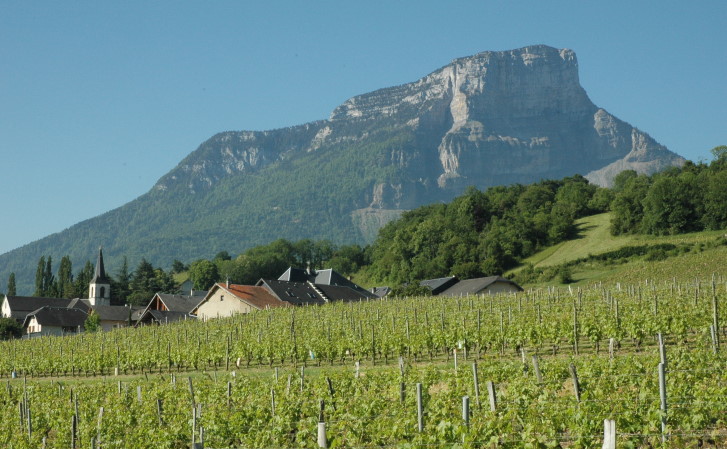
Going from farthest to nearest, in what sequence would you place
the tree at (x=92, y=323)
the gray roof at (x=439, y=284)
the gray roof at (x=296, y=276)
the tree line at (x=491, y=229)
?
the gray roof at (x=296, y=276) < the tree line at (x=491, y=229) < the tree at (x=92, y=323) < the gray roof at (x=439, y=284)

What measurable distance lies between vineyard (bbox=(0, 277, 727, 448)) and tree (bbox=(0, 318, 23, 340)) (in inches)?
1844

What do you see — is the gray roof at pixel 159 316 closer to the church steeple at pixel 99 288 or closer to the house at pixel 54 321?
the house at pixel 54 321

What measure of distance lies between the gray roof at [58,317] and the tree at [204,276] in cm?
3958

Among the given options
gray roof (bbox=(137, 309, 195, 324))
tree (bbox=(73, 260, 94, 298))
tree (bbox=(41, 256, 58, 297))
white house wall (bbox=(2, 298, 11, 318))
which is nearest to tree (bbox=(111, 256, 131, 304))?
tree (bbox=(73, 260, 94, 298))

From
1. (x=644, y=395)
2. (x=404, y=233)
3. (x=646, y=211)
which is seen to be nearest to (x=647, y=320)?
(x=644, y=395)

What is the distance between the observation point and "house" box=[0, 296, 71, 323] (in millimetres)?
92438

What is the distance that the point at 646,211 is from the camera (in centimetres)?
7719

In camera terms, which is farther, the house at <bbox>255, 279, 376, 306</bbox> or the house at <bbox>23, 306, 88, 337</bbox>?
the house at <bbox>23, 306, 88, 337</bbox>

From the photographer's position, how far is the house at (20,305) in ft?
303

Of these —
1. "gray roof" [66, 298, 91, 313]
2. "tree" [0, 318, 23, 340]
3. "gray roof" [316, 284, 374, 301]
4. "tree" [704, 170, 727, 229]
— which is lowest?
"tree" [0, 318, 23, 340]

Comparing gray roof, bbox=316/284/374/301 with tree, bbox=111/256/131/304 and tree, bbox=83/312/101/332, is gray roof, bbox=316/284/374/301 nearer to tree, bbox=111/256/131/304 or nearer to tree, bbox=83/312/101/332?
tree, bbox=83/312/101/332

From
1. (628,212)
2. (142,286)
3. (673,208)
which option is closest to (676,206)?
(673,208)

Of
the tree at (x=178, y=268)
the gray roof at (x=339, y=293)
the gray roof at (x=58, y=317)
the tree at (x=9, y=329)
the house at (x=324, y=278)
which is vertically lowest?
the tree at (x=9, y=329)

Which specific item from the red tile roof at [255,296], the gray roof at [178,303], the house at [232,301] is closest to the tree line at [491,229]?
the gray roof at [178,303]
